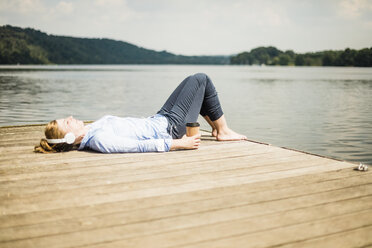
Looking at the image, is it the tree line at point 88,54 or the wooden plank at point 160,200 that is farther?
the tree line at point 88,54

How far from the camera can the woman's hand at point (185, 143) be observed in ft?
14.3

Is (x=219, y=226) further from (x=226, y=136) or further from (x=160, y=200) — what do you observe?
(x=226, y=136)

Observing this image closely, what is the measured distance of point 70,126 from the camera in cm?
404

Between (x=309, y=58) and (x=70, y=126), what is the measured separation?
141047 mm

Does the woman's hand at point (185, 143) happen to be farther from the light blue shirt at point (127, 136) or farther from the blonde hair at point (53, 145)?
the blonde hair at point (53, 145)

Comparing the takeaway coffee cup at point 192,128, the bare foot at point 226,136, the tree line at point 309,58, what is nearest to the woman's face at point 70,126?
the takeaway coffee cup at point 192,128

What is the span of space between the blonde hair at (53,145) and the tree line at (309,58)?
104m

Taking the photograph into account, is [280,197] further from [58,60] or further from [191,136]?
[58,60]

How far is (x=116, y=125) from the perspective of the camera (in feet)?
13.7

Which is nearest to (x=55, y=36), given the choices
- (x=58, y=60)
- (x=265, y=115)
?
(x=58, y=60)

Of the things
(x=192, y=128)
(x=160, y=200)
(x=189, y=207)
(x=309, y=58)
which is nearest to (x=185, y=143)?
(x=192, y=128)

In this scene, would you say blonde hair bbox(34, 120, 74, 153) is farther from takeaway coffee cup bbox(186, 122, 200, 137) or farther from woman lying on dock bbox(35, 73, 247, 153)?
takeaway coffee cup bbox(186, 122, 200, 137)

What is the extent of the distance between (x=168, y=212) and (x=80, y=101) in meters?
20.2

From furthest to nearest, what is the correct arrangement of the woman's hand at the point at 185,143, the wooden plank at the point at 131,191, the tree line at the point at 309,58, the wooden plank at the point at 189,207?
1. the tree line at the point at 309,58
2. the woman's hand at the point at 185,143
3. the wooden plank at the point at 131,191
4. the wooden plank at the point at 189,207
